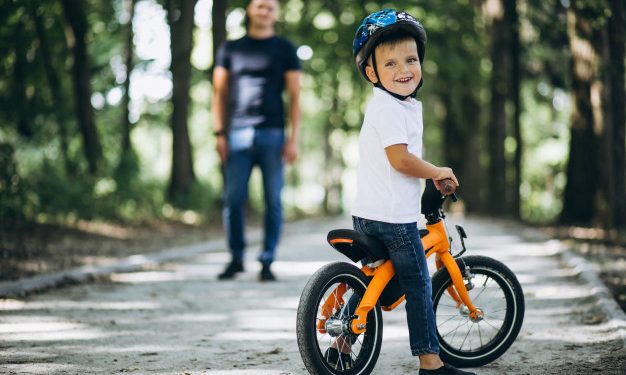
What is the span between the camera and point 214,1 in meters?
16.4

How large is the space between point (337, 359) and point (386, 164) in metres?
1.03

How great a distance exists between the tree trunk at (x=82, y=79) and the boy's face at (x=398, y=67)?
1238cm

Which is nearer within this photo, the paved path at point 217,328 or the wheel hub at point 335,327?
the wheel hub at point 335,327

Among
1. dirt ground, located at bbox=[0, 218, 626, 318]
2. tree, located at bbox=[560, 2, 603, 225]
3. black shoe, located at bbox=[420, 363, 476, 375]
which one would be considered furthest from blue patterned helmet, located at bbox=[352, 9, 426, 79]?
tree, located at bbox=[560, 2, 603, 225]

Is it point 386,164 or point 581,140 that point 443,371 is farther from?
point 581,140

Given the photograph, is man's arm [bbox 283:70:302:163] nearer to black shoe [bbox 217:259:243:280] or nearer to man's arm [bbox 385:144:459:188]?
black shoe [bbox 217:259:243:280]

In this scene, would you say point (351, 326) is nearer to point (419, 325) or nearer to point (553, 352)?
point (419, 325)

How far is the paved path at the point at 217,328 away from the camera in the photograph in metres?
4.55

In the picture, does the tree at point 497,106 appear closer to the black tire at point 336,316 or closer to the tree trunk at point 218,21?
the tree trunk at point 218,21

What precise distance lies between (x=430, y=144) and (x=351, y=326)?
1109 inches

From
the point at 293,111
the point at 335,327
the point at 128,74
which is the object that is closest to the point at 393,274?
the point at 335,327

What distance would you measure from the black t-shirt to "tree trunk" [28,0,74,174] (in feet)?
26.6

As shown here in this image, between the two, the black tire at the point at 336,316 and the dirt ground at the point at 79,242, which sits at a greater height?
the black tire at the point at 336,316

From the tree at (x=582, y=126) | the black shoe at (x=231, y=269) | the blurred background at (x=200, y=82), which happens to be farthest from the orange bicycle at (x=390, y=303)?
the tree at (x=582, y=126)
